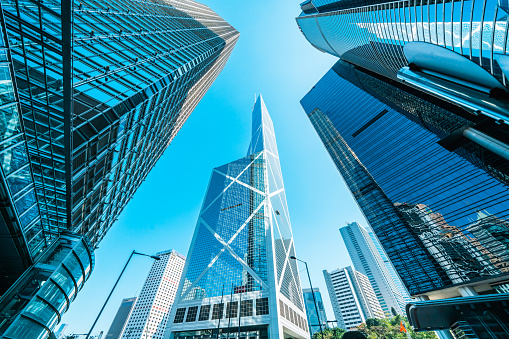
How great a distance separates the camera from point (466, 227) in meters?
29.8

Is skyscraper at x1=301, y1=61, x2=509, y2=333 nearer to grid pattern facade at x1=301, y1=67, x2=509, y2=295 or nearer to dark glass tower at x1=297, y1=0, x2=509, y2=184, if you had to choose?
grid pattern facade at x1=301, y1=67, x2=509, y2=295

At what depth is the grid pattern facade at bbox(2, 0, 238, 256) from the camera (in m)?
10.0

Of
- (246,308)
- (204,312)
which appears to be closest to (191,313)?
(204,312)

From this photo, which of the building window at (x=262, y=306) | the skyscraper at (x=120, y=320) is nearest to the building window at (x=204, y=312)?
the building window at (x=262, y=306)

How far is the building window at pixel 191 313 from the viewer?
2242 inches

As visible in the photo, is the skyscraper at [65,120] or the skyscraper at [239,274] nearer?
the skyscraper at [65,120]

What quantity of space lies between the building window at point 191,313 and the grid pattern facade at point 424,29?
71.0 meters

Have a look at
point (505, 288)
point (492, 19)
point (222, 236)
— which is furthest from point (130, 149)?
point (222, 236)

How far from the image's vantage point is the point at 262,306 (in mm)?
52312

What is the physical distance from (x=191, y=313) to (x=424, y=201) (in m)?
62.6

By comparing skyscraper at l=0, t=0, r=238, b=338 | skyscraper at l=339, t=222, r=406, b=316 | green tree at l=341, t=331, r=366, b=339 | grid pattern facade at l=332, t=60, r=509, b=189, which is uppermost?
skyscraper at l=339, t=222, r=406, b=316

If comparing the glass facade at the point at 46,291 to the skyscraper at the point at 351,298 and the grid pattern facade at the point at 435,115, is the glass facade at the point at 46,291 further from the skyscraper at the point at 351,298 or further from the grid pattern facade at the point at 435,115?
the skyscraper at the point at 351,298

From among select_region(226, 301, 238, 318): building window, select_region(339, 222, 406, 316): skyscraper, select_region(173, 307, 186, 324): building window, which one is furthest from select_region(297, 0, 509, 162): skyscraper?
select_region(339, 222, 406, 316): skyscraper

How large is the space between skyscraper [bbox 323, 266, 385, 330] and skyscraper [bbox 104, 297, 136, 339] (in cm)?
14268
